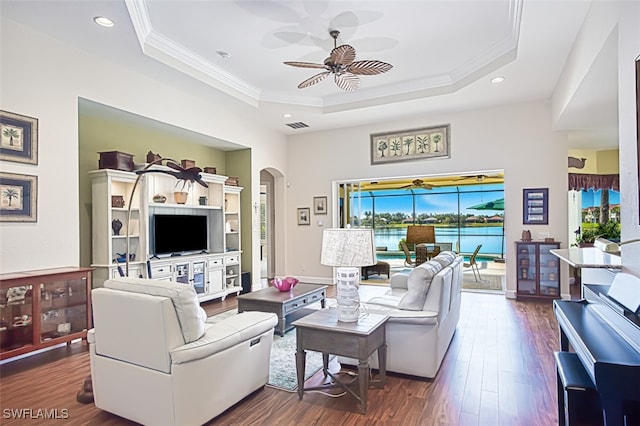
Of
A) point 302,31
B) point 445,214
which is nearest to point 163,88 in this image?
point 302,31

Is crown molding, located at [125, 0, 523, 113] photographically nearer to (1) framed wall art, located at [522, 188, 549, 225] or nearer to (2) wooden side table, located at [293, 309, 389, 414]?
(1) framed wall art, located at [522, 188, 549, 225]

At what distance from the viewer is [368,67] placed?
419 centimetres

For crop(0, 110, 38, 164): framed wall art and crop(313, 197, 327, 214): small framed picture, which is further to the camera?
crop(313, 197, 327, 214): small framed picture

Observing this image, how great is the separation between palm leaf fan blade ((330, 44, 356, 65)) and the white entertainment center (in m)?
2.97

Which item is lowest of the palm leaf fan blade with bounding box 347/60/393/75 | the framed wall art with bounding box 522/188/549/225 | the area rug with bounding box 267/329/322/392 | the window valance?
the area rug with bounding box 267/329/322/392

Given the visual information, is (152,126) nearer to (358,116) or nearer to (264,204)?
(358,116)

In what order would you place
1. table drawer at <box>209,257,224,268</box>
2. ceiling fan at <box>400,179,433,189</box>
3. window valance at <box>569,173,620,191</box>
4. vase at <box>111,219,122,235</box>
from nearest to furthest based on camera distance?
vase at <box>111,219,122,235</box> < table drawer at <box>209,257,224,268</box> < window valance at <box>569,173,620,191</box> < ceiling fan at <box>400,179,433,189</box>

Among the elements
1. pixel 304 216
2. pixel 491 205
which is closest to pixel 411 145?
pixel 304 216

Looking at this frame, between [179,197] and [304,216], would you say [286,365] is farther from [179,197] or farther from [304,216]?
[304,216]

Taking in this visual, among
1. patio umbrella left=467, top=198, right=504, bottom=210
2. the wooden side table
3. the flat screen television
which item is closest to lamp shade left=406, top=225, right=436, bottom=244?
patio umbrella left=467, top=198, right=504, bottom=210

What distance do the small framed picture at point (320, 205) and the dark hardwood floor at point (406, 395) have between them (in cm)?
446

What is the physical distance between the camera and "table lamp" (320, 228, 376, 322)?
2.67 metres

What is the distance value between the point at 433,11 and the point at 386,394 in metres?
3.80

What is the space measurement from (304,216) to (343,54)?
15.3ft
